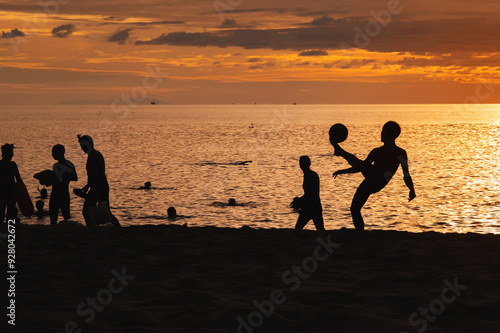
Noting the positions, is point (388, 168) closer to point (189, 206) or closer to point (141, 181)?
point (189, 206)

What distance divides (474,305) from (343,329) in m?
1.69

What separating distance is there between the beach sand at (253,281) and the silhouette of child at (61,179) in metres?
1.34

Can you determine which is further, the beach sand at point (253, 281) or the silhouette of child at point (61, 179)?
the silhouette of child at point (61, 179)

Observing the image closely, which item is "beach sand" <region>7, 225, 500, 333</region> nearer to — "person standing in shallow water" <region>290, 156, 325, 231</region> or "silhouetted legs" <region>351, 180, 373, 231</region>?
"silhouetted legs" <region>351, 180, 373, 231</region>

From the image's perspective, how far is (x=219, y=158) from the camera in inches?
2088

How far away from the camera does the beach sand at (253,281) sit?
5.83m

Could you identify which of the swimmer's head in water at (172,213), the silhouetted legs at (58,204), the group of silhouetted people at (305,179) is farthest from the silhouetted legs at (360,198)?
the swimmer's head in water at (172,213)

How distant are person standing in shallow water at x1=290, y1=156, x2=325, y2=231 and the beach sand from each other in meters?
0.82

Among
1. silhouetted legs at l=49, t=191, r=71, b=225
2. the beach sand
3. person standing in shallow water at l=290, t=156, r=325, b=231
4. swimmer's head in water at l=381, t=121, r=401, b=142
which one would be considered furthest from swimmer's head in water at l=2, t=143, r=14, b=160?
swimmer's head in water at l=381, t=121, r=401, b=142

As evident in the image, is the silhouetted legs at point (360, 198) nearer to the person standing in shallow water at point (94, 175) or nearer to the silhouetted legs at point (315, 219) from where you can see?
the silhouetted legs at point (315, 219)

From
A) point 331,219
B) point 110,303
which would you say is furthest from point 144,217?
point 110,303

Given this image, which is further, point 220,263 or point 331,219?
point 331,219

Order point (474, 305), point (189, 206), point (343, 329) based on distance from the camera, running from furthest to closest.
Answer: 1. point (189, 206)
2. point (474, 305)
3. point (343, 329)

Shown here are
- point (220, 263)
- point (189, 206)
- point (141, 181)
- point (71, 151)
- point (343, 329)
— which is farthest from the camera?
point (71, 151)
